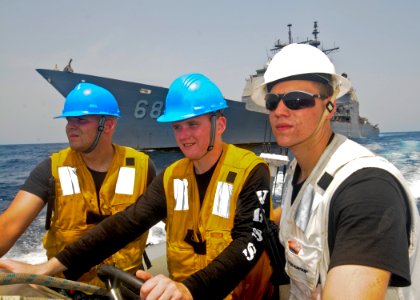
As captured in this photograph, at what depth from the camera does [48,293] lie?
4.41ft

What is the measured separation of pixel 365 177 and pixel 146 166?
88.3 inches

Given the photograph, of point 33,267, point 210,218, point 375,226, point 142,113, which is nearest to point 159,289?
point 210,218

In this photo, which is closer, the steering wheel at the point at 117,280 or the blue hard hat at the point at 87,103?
the steering wheel at the point at 117,280

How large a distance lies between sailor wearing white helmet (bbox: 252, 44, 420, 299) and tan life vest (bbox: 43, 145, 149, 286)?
1491 millimetres

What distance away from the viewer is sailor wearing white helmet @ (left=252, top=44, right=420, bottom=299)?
1023 mm

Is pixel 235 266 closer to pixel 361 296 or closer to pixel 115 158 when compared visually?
pixel 361 296

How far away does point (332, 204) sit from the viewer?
1253 mm

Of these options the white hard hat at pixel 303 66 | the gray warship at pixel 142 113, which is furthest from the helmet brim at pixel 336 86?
the gray warship at pixel 142 113

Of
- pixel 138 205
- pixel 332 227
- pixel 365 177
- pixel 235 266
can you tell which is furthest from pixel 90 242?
pixel 365 177

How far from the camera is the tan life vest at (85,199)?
2.76 meters

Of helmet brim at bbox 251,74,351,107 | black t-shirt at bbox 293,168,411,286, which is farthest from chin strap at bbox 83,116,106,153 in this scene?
black t-shirt at bbox 293,168,411,286

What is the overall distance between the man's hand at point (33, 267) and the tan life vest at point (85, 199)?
2.18 ft

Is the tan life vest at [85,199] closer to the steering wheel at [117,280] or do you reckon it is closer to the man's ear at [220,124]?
the man's ear at [220,124]

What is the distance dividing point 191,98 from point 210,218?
2.85ft
